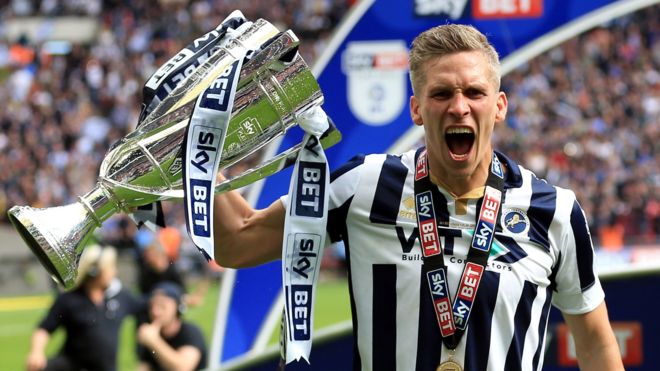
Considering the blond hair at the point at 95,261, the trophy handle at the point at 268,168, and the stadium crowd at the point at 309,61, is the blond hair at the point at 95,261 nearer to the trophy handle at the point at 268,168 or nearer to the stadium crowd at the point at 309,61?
the trophy handle at the point at 268,168

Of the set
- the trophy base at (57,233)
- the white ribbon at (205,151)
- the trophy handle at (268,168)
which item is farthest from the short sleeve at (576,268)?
the trophy base at (57,233)

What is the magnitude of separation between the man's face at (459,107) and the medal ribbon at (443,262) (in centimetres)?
9

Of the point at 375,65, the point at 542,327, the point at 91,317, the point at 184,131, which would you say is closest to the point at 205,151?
the point at 184,131

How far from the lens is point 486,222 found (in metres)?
2.67

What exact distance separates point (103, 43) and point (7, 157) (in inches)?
178

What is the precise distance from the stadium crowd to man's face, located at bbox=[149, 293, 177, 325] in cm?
913

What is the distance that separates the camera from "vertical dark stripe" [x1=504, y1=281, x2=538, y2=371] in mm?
2674

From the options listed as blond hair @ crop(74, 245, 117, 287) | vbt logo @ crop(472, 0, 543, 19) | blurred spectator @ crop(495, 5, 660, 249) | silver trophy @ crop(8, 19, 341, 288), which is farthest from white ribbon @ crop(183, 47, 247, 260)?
blurred spectator @ crop(495, 5, 660, 249)

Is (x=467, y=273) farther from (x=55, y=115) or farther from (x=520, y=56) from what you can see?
(x=55, y=115)

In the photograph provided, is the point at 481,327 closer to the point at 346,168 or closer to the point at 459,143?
the point at 459,143

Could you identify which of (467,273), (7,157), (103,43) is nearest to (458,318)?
(467,273)

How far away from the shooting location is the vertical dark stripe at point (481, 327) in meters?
2.65

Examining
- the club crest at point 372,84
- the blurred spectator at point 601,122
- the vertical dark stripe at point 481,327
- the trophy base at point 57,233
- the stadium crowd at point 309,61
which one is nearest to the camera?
the trophy base at point 57,233

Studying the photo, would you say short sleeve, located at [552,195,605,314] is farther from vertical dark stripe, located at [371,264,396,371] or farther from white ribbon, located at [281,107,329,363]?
white ribbon, located at [281,107,329,363]
